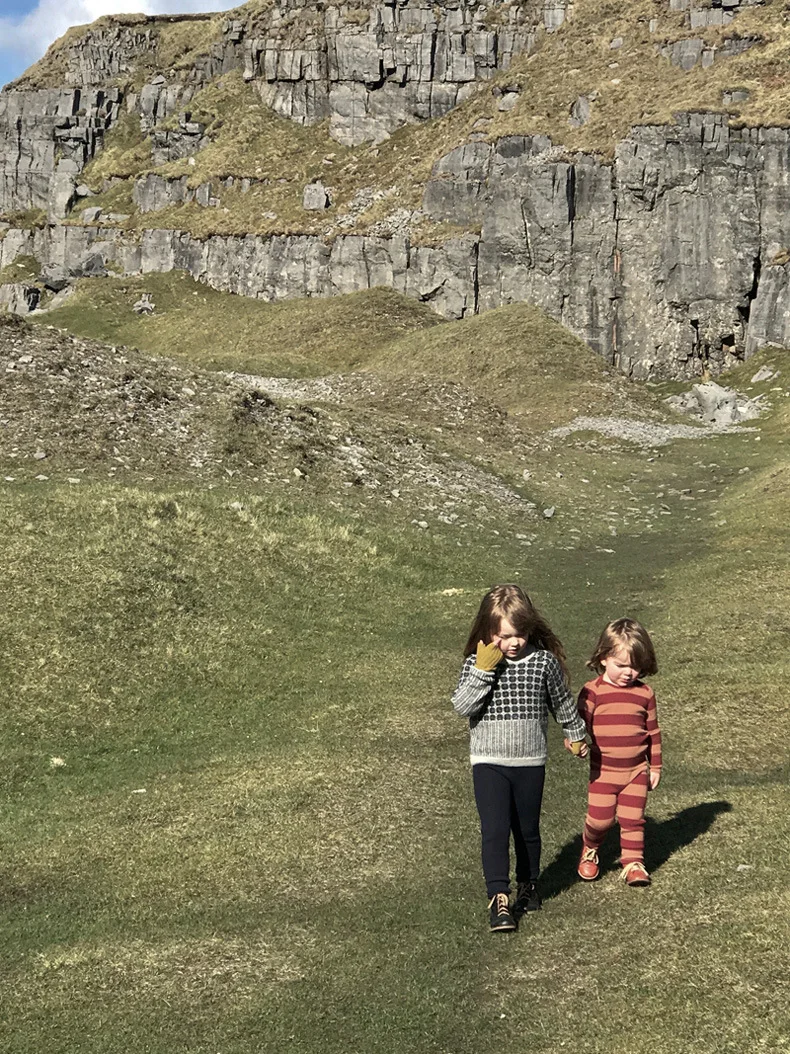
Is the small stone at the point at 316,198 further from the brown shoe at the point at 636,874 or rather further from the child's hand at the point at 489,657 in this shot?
the brown shoe at the point at 636,874

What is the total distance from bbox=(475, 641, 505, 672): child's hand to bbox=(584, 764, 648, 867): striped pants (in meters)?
1.90

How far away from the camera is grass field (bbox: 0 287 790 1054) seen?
8836 millimetres

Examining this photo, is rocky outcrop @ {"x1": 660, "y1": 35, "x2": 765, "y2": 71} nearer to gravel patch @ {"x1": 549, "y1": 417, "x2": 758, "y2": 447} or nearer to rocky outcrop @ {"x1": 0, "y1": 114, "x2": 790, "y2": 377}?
rocky outcrop @ {"x1": 0, "y1": 114, "x2": 790, "y2": 377}

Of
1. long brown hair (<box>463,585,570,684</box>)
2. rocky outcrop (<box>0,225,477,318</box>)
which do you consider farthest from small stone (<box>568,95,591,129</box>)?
long brown hair (<box>463,585,570,684</box>)

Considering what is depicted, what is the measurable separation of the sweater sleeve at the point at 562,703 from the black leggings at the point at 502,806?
48cm

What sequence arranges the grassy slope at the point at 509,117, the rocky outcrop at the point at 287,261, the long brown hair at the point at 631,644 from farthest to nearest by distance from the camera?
the rocky outcrop at the point at 287,261
the grassy slope at the point at 509,117
the long brown hair at the point at 631,644

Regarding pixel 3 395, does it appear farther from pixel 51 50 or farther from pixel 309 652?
pixel 51 50

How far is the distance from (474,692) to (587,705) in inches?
56.9

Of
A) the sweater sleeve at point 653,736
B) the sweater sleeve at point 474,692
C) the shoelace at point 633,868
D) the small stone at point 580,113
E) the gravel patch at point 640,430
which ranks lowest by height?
the shoelace at point 633,868

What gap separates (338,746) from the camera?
55.4 feet

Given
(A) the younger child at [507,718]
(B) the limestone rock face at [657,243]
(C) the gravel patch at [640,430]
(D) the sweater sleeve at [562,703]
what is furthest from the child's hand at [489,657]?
(B) the limestone rock face at [657,243]

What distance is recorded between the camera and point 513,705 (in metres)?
9.88

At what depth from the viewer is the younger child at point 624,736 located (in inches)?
402

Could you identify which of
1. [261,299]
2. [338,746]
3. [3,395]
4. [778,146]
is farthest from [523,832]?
[261,299]
